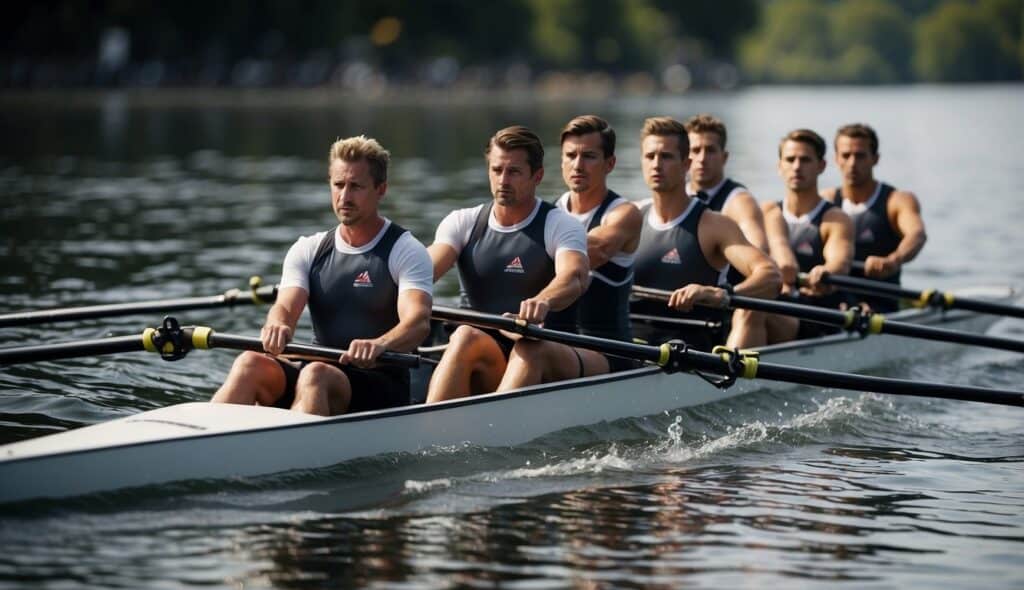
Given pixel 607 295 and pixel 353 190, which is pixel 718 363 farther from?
pixel 353 190

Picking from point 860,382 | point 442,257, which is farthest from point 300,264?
point 860,382

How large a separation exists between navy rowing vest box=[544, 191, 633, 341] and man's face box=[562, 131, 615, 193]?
213mm

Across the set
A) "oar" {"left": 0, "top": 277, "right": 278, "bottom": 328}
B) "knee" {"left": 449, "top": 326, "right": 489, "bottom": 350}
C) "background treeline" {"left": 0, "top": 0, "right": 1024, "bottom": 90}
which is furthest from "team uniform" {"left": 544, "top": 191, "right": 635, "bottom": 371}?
"background treeline" {"left": 0, "top": 0, "right": 1024, "bottom": 90}

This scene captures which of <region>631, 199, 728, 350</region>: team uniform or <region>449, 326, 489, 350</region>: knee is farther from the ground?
<region>631, 199, 728, 350</region>: team uniform

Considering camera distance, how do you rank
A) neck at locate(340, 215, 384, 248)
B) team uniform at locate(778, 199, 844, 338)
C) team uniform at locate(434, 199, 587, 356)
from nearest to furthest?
neck at locate(340, 215, 384, 248) < team uniform at locate(434, 199, 587, 356) < team uniform at locate(778, 199, 844, 338)

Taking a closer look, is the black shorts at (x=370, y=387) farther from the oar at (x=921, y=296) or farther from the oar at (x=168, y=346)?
the oar at (x=921, y=296)

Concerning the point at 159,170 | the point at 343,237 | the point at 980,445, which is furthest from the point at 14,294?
the point at 159,170

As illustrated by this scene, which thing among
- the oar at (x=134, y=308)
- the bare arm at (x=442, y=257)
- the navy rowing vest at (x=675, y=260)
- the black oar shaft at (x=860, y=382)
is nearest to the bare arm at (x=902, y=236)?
the navy rowing vest at (x=675, y=260)

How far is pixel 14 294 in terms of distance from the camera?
51.0 ft

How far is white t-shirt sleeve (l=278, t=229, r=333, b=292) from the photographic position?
8781 millimetres

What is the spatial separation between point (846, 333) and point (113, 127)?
39.0 metres

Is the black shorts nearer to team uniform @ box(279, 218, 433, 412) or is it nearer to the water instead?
team uniform @ box(279, 218, 433, 412)

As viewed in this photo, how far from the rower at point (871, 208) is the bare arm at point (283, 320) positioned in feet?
20.1

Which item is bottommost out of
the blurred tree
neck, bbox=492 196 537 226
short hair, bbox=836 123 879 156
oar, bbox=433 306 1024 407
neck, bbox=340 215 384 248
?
oar, bbox=433 306 1024 407
